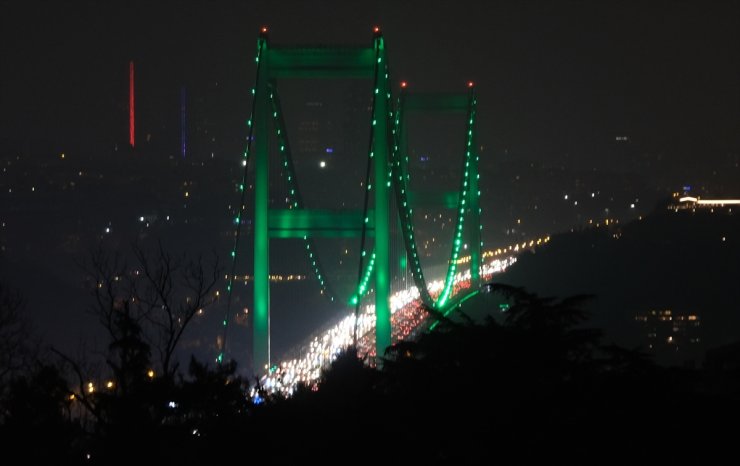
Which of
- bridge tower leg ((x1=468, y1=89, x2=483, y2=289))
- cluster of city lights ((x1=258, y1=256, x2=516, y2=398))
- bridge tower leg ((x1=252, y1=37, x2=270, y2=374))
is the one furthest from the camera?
bridge tower leg ((x1=468, y1=89, x2=483, y2=289))

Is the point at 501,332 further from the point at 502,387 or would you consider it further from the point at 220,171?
the point at 220,171

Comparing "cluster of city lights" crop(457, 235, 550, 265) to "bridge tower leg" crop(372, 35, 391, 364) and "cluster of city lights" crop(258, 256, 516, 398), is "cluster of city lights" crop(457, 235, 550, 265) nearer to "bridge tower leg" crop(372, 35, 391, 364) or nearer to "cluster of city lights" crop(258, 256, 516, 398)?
"cluster of city lights" crop(258, 256, 516, 398)

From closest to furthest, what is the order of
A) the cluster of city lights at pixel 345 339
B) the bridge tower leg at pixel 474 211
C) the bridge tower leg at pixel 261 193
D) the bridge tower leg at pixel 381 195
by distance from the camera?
the bridge tower leg at pixel 261 193 < the bridge tower leg at pixel 381 195 < the cluster of city lights at pixel 345 339 < the bridge tower leg at pixel 474 211

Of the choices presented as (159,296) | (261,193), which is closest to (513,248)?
(261,193)

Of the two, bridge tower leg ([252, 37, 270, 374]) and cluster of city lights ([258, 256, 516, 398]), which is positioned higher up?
bridge tower leg ([252, 37, 270, 374])

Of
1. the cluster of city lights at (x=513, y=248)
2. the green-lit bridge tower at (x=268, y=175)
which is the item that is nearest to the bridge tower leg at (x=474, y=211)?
the green-lit bridge tower at (x=268, y=175)

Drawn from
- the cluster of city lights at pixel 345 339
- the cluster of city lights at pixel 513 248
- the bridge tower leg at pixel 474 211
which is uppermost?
the bridge tower leg at pixel 474 211

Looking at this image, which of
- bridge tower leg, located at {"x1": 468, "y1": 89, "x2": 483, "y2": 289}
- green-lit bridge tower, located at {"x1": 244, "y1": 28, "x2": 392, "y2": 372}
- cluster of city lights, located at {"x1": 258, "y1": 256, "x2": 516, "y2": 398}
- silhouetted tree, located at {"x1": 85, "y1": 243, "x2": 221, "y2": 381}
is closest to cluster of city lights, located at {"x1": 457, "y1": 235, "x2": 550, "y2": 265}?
silhouetted tree, located at {"x1": 85, "y1": 243, "x2": 221, "y2": 381}

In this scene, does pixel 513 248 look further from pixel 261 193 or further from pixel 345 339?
pixel 261 193

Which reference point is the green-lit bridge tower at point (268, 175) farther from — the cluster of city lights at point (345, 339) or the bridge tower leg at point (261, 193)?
the cluster of city lights at point (345, 339)
